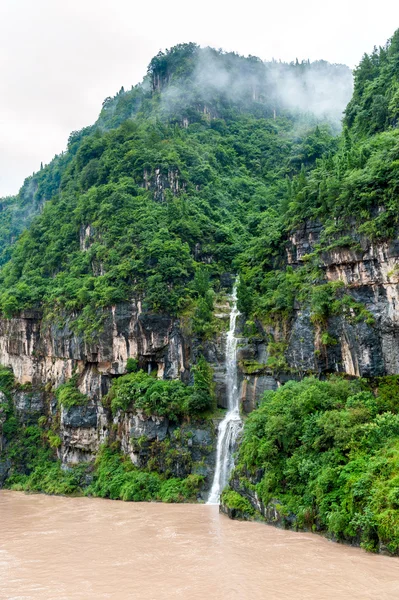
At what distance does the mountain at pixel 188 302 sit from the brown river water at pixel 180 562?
1.61 m

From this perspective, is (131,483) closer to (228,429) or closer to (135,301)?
(228,429)

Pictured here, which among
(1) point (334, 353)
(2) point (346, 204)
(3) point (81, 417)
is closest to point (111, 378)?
(3) point (81, 417)

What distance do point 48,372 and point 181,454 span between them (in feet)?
53.2

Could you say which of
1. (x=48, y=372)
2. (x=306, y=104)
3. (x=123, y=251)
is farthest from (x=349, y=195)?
(x=306, y=104)

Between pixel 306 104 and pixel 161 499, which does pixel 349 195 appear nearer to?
pixel 161 499

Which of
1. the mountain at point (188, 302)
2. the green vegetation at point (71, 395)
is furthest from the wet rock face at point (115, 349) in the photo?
the green vegetation at point (71, 395)

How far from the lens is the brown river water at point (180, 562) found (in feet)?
43.7

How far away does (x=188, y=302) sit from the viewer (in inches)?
1350

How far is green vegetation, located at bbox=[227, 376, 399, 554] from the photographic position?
16266 mm

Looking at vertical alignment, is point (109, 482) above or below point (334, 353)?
below

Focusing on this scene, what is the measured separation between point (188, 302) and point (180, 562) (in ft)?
65.2

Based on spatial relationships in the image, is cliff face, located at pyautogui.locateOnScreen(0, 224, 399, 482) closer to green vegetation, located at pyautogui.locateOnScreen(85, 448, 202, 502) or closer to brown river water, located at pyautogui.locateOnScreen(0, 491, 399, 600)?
green vegetation, located at pyautogui.locateOnScreen(85, 448, 202, 502)

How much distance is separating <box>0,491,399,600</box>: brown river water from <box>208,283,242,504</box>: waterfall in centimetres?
267

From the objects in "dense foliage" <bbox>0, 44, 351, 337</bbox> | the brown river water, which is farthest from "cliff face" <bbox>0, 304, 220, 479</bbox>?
the brown river water
